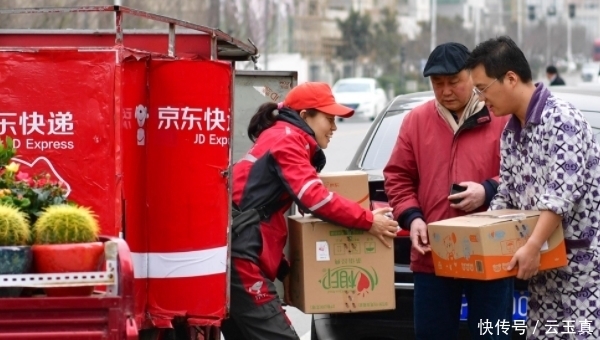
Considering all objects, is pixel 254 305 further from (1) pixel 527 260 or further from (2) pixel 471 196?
(1) pixel 527 260

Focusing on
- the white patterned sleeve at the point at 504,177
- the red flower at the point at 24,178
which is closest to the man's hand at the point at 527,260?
the white patterned sleeve at the point at 504,177

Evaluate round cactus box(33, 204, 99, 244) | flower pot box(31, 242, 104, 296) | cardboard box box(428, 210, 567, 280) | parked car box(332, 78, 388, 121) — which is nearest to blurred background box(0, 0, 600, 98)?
parked car box(332, 78, 388, 121)

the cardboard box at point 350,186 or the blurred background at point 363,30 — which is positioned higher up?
the blurred background at point 363,30

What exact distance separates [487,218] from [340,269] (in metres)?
0.79

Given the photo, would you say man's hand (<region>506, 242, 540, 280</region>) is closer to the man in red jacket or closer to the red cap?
the man in red jacket

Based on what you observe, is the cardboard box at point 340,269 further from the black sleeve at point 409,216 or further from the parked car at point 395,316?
the parked car at point 395,316

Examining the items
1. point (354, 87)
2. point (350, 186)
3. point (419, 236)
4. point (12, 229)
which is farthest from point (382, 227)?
point (354, 87)

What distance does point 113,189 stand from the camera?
479cm

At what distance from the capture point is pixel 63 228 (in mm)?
4059

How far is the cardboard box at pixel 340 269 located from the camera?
5.42m

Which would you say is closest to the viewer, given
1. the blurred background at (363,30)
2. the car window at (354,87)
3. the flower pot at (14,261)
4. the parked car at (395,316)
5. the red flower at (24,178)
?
the flower pot at (14,261)

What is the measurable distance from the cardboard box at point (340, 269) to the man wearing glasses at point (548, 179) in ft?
2.40

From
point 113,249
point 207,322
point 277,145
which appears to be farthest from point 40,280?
point 277,145

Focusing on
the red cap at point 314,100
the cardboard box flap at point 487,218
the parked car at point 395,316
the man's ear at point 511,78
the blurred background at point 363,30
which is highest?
the blurred background at point 363,30
